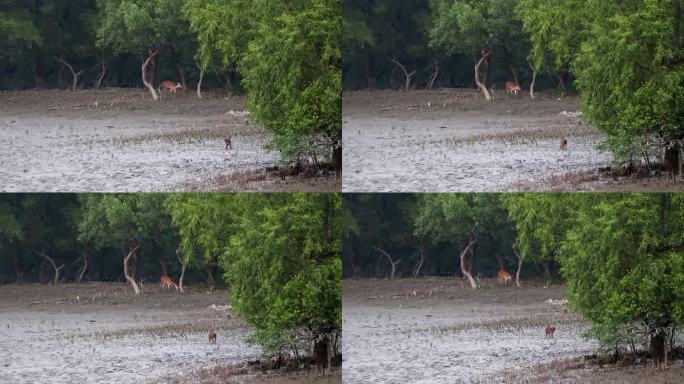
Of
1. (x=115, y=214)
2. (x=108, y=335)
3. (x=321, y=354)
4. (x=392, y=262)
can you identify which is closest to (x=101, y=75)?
(x=115, y=214)

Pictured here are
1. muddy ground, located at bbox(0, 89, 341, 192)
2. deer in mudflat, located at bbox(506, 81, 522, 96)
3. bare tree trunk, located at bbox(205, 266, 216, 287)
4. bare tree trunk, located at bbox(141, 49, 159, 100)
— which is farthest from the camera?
bare tree trunk, located at bbox(141, 49, 159, 100)

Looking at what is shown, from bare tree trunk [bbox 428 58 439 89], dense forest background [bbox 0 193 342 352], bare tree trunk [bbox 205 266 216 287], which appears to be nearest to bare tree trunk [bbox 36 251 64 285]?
dense forest background [bbox 0 193 342 352]

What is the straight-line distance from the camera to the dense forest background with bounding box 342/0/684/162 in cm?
1806

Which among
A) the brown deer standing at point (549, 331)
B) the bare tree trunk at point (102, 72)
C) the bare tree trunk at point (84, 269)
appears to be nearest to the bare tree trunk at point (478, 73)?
the brown deer standing at point (549, 331)

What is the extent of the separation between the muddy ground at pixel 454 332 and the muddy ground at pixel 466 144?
45.3 inches

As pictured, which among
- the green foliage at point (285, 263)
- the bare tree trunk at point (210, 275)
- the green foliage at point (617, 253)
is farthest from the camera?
the bare tree trunk at point (210, 275)

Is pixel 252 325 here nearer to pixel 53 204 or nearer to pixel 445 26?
pixel 53 204

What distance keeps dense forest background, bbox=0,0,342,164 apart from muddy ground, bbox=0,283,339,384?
2103mm

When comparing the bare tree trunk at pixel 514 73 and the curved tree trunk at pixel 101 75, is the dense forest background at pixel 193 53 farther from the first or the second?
the bare tree trunk at pixel 514 73

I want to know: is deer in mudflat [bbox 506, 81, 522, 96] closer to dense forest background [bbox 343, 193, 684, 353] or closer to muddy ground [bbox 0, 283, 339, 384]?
dense forest background [bbox 343, 193, 684, 353]

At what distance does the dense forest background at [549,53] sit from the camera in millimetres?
18062

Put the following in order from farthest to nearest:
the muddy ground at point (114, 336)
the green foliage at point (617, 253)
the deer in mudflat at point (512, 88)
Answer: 1. the deer in mudflat at point (512, 88)
2. the muddy ground at point (114, 336)
3. the green foliage at point (617, 253)

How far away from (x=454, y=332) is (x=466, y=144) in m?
2.13

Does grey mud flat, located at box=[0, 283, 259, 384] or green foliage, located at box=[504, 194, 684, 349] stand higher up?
green foliage, located at box=[504, 194, 684, 349]
